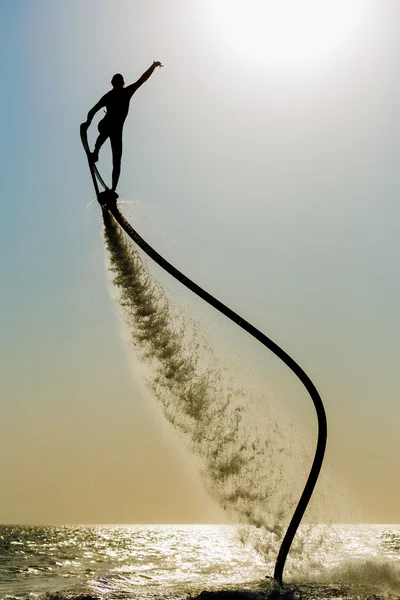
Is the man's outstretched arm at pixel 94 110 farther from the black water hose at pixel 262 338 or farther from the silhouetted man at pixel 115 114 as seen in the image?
the black water hose at pixel 262 338

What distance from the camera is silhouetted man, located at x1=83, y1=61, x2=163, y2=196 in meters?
19.2

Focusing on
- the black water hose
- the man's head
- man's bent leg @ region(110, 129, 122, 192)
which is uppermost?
the man's head

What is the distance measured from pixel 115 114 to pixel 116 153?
3.53ft

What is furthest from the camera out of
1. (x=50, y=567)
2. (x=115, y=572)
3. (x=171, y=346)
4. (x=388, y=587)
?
(x=50, y=567)

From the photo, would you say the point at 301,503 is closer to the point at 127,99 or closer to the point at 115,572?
the point at 127,99

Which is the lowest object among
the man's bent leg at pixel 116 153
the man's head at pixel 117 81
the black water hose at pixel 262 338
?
the black water hose at pixel 262 338

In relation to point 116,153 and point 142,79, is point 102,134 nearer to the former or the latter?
point 116,153

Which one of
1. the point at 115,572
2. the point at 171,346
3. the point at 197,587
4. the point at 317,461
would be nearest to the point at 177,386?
the point at 171,346

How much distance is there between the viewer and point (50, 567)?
184ft

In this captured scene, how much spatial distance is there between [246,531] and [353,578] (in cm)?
937

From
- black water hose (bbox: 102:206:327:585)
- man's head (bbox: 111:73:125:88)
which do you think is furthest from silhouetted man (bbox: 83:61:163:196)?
black water hose (bbox: 102:206:327:585)

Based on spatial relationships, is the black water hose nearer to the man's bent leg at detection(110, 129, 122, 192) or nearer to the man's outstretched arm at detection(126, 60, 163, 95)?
the man's bent leg at detection(110, 129, 122, 192)

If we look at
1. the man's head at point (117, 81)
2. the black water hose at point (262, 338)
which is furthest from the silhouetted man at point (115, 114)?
the black water hose at point (262, 338)

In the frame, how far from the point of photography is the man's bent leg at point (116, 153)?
63.5 feet
